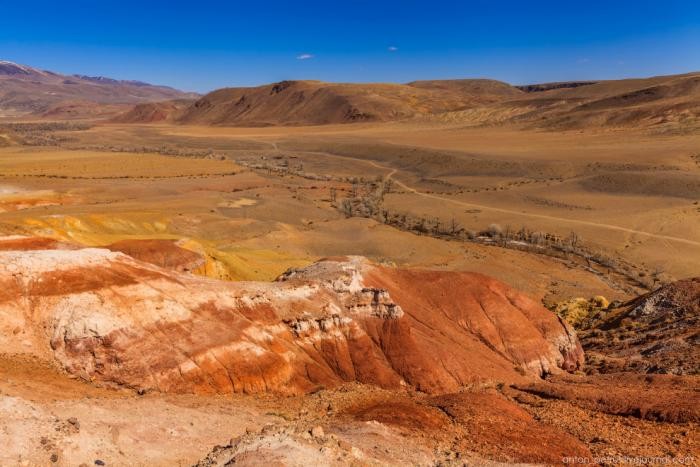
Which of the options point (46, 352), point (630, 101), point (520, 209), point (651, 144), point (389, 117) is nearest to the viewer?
point (46, 352)

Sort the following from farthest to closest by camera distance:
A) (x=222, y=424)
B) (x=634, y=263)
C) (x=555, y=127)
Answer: (x=555, y=127) → (x=634, y=263) → (x=222, y=424)

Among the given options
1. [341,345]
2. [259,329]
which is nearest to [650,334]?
[341,345]

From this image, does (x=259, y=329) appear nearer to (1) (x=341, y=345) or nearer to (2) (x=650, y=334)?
(1) (x=341, y=345)

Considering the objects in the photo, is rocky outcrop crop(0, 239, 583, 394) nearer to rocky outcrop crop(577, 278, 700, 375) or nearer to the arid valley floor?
the arid valley floor

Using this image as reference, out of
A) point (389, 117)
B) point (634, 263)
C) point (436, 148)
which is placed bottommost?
point (634, 263)

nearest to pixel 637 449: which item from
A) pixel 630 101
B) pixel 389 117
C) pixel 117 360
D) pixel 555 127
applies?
pixel 117 360

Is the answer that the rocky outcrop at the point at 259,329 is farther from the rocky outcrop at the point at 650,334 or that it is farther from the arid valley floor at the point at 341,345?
the rocky outcrop at the point at 650,334

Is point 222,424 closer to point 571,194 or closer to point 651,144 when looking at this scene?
point 571,194

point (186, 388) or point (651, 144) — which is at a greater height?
point (651, 144)
